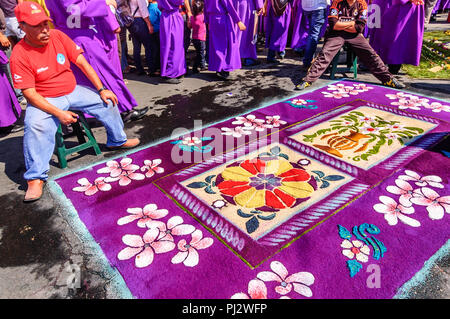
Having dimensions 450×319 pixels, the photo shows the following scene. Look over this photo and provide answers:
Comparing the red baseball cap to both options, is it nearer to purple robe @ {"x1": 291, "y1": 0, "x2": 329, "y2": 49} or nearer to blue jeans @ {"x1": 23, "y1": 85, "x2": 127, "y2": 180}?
blue jeans @ {"x1": 23, "y1": 85, "x2": 127, "y2": 180}

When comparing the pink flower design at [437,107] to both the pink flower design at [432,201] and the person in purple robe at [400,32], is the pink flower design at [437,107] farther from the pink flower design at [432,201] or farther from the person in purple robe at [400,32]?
the pink flower design at [432,201]

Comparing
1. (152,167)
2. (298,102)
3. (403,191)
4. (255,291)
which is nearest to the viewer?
(255,291)

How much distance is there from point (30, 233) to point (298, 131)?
2394 mm

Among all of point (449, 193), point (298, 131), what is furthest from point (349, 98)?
point (449, 193)

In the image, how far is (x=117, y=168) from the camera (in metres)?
2.51

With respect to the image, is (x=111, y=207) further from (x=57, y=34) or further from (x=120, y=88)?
(x=120, y=88)

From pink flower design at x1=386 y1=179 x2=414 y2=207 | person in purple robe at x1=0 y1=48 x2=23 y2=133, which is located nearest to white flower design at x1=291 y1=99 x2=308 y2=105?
pink flower design at x1=386 y1=179 x2=414 y2=207

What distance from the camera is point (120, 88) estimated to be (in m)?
3.25

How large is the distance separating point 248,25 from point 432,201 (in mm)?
4333

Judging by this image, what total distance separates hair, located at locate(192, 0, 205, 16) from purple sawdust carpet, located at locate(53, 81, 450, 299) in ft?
9.37

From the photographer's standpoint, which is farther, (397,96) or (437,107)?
(397,96)

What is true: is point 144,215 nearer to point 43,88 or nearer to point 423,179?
point 43,88

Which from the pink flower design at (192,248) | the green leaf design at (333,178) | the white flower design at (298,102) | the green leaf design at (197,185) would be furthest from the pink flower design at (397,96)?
the pink flower design at (192,248)

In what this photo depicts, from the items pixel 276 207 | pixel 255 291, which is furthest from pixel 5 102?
pixel 255 291
